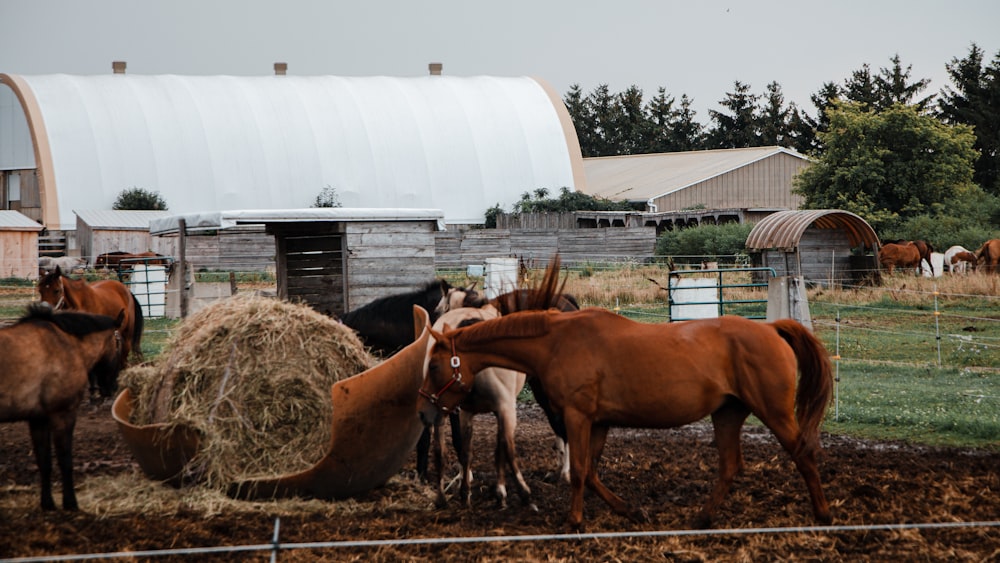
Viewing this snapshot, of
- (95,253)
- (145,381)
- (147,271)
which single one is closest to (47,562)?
(145,381)

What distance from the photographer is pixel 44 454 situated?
6.38 metres

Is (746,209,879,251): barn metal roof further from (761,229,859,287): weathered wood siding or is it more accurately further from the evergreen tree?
the evergreen tree

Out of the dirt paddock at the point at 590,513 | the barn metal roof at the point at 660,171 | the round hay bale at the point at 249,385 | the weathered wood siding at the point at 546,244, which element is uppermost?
the barn metal roof at the point at 660,171

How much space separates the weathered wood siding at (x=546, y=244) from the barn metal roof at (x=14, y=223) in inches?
518

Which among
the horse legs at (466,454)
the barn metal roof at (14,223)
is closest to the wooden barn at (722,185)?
the barn metal roof at (14,223)

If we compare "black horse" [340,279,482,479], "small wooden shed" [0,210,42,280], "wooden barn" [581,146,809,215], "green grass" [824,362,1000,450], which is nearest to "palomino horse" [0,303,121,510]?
"black horse" [340,279,482,479]

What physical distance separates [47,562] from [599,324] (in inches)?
134

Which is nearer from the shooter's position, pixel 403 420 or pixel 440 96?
pixel 403 420

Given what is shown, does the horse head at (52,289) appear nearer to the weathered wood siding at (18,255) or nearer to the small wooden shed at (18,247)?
the small wooden shed at (18,247)

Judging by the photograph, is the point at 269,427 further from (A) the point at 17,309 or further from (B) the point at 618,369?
(A) the point at 17,309

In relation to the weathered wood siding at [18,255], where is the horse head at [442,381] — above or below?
below

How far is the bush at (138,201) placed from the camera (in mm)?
35188

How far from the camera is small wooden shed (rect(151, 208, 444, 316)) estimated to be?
1283 centimetres

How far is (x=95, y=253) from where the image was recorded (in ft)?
106
